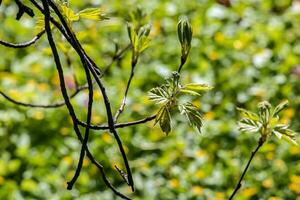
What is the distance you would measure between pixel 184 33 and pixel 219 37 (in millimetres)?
2903

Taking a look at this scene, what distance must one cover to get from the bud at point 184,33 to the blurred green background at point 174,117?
1.27m

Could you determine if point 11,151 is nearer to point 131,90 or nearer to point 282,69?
point 131,90

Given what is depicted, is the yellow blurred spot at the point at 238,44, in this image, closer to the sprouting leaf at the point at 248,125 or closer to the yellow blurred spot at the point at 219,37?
the yellow blurred spot at the point at 219,37

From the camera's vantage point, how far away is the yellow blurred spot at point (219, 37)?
3.74 metres

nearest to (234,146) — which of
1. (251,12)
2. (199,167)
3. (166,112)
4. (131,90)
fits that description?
(199,167)

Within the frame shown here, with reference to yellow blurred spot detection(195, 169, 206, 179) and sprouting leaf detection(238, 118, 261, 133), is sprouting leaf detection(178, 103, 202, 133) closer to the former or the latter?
sprouting leaf detection(238, 118, 261, 133)

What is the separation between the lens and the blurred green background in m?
2.69

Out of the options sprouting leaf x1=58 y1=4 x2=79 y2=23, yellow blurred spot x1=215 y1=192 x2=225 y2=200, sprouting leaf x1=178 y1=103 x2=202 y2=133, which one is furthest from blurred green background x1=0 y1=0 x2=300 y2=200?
sprouting leaf x1=178 y1=103 x2=202 y2=133

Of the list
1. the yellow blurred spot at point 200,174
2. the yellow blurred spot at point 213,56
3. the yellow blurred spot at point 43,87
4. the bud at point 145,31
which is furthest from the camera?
the yellow blurred spot at point 213,56

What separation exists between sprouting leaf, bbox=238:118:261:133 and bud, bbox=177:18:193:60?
0.63ft

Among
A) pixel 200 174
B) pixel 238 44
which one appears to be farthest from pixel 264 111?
pixel 238 44

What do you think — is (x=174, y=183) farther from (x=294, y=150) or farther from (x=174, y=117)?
(x=294, y=150)

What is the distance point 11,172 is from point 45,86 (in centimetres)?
71

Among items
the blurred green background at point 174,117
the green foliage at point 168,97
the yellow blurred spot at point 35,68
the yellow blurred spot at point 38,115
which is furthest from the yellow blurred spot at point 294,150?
the green foliage at point 168,97
